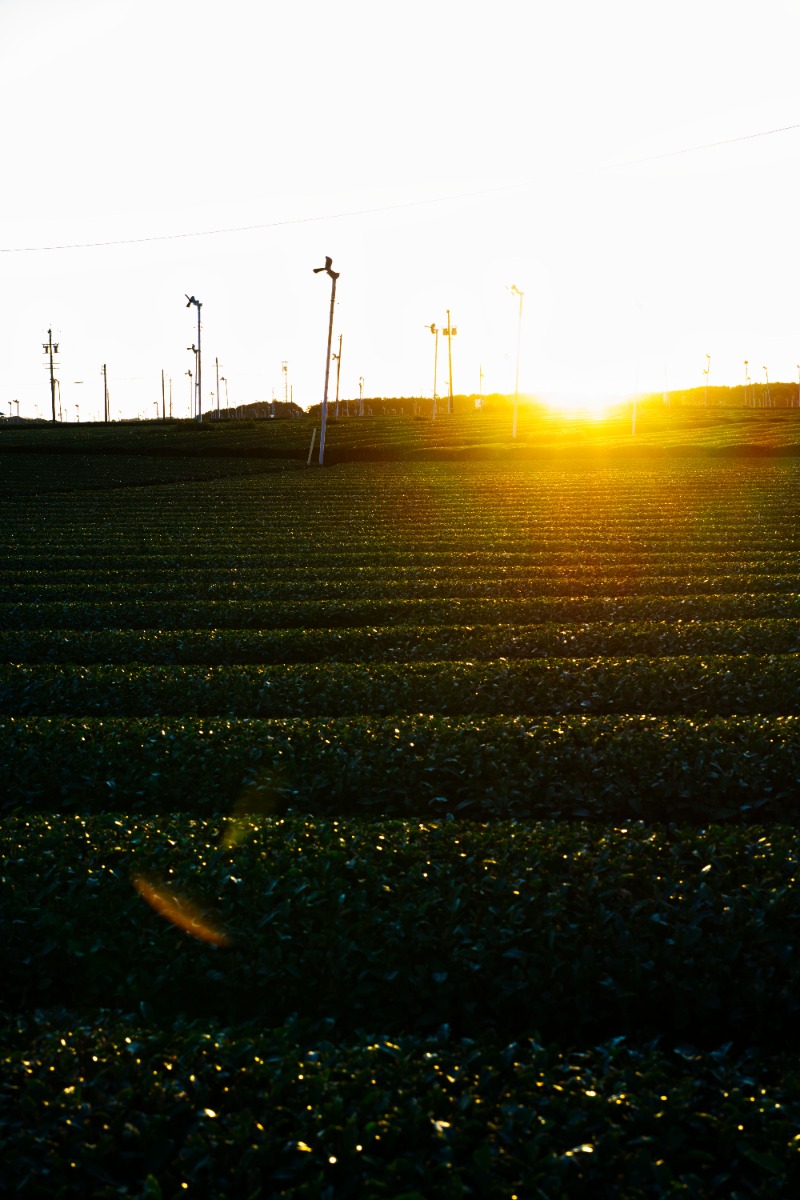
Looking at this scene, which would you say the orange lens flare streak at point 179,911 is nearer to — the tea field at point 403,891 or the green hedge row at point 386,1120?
the tea field at point 403,891

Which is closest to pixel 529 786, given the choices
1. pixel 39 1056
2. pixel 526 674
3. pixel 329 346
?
pixel 526 674

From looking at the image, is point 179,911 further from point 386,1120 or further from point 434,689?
point 434,689

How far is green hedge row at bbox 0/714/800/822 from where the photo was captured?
9.98 meters

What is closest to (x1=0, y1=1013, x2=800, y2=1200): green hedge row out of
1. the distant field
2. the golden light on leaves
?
the golden light on leaves

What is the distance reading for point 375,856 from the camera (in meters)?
8.27

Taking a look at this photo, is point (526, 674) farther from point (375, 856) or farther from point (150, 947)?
point (150, 947)

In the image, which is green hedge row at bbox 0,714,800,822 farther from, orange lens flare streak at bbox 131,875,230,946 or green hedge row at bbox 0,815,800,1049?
orange lens flare streak at bbox 131,875,230,946

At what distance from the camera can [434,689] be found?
13.4m

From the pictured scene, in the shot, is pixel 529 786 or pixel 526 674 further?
pixel 526 674

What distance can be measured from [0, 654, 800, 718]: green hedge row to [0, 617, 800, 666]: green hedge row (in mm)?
1061

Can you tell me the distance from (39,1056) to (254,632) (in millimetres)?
11315

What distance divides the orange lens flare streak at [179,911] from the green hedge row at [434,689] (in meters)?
5.22

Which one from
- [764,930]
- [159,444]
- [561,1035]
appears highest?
[159,444]

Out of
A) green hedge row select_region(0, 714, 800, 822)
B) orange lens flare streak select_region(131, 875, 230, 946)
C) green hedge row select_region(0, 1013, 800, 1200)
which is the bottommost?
green hedge row select_region(0, 1013, 800, 1200)
